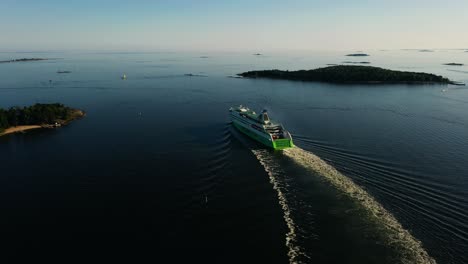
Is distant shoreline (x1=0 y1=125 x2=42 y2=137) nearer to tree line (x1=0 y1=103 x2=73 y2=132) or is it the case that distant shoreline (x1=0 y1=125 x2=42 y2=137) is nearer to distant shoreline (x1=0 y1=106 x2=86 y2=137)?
distant shoreline (x1=0 y1=106 x2=86 y2=137)

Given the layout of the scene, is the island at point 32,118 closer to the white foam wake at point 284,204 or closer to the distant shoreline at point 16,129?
the distant shoreline at point 16,129

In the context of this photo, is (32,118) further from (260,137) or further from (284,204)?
(284,204)

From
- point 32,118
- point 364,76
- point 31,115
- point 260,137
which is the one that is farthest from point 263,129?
point 364,76

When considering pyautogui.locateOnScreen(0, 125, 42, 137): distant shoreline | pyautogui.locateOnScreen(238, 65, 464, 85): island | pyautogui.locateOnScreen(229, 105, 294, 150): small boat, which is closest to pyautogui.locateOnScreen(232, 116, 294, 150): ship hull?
pyautogui.locateOnScreen(229, 105, 294, 150): small boat

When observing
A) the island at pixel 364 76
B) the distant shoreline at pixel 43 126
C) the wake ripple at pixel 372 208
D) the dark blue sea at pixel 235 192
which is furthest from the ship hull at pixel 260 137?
the island at pixel 364 76

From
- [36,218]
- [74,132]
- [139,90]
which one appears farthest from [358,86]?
[36,218]

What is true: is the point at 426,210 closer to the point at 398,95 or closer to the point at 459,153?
the point at 459,153
